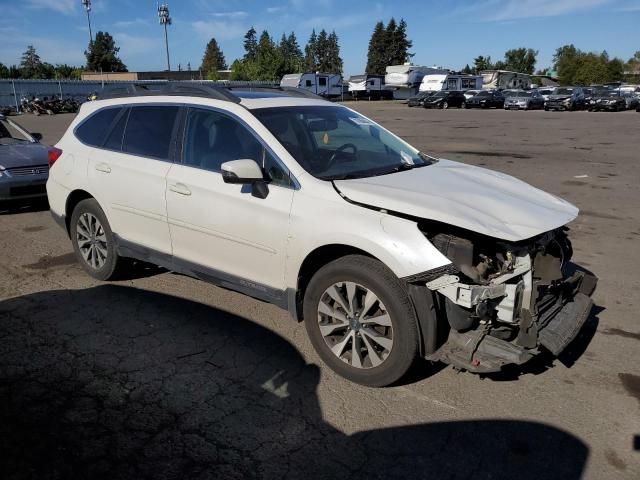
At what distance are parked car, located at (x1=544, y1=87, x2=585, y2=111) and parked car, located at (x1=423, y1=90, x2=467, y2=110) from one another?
694 centimetres

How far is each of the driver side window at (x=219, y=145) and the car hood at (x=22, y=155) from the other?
499 centimetres

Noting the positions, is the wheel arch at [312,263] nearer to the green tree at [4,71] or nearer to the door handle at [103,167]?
the door handle at [103,167]

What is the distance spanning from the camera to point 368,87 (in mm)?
61656

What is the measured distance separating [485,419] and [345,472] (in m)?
0.95

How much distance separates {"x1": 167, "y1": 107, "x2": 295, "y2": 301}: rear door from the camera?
367 centimetres

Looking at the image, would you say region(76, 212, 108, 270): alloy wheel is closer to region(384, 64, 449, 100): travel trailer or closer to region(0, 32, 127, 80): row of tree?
region(384, 64, 449, 100): travel trailer

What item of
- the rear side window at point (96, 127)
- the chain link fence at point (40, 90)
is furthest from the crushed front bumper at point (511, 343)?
the chain link fence at point (40, 90)

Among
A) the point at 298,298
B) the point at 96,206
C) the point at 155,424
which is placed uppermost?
the point at 96,206

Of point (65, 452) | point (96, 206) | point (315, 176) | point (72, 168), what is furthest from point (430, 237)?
point (72, 168)

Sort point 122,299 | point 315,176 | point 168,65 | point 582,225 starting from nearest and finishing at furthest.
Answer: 1. point 315,176
2. point 122,299
3. point 582,225
4. point 168,65

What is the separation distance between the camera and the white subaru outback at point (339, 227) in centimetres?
309


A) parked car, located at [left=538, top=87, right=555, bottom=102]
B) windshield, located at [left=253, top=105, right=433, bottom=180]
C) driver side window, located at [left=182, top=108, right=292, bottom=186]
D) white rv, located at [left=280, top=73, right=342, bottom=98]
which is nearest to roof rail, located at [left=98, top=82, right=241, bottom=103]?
driver side window, located at [left=182, top=108, right=292, bottom=186]

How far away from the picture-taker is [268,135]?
3.81 meters

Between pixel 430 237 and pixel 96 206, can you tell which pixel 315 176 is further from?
pixel 96 206
